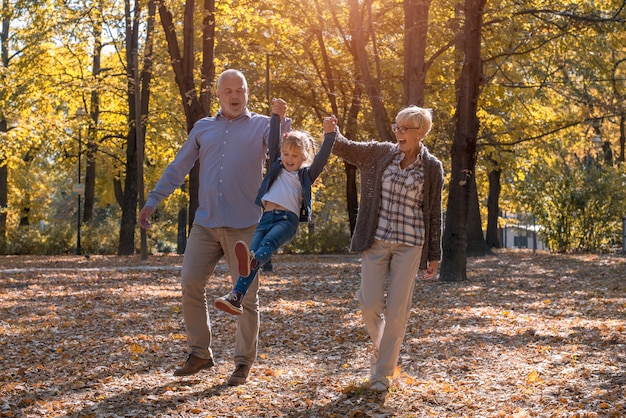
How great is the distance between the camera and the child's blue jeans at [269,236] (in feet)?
20.9

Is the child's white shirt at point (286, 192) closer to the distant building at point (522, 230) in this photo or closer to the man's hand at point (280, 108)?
the man's hand at point (280, 108)

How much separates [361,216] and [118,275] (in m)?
13.8

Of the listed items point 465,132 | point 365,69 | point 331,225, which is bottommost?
point 331,225

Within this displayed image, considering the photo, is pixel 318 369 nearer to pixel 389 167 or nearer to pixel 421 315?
pixel 389 167

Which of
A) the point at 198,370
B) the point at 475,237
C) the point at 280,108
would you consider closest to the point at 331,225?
the point at 475,237

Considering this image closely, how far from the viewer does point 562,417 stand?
6.04 meters

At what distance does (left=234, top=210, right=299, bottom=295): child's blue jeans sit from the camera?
6371 millimetres

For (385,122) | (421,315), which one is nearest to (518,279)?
(385,122)

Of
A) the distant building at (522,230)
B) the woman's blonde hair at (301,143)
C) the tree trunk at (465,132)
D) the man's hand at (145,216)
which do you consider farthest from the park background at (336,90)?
the man's hand at (145,216)

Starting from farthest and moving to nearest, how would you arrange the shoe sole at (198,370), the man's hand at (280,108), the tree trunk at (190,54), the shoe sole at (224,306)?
1. the tree trunk at (190,54)
2. the shoe sole at (198,370)
3. the man's hand at (280,108)
4. the shoe sole at (224,306)

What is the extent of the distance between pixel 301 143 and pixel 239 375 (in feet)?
5.61

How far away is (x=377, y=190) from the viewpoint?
6.57 metres

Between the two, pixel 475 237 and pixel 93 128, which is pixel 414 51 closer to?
pixel 475 237

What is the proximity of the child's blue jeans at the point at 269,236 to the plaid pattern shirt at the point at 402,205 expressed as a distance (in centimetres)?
58
